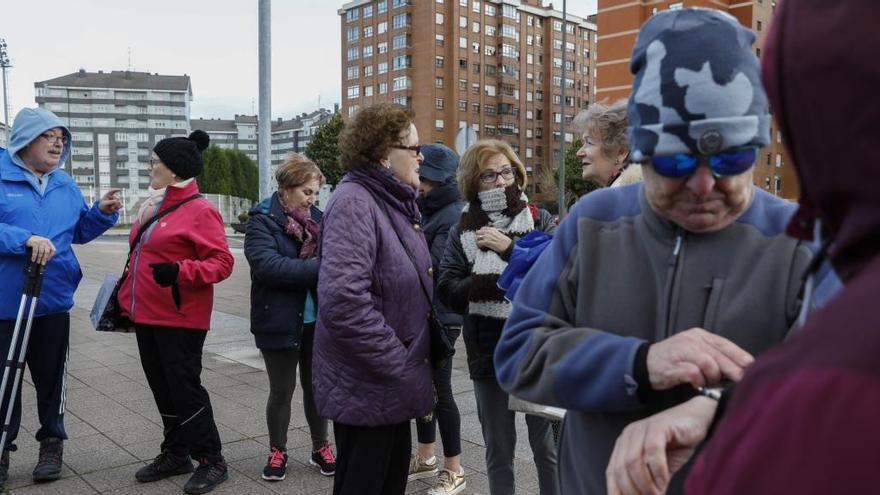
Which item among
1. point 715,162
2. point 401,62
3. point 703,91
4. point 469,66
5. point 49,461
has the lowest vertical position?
point 49,461

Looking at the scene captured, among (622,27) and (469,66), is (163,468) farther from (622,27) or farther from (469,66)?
(469,66)

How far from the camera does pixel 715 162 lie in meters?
1.42

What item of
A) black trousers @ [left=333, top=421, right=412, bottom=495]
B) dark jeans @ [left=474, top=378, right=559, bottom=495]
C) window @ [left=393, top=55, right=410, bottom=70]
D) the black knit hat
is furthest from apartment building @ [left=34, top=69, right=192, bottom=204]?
black trousers @ [left=333, top=421, right=412, bottom=495]

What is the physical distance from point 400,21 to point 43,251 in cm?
8790

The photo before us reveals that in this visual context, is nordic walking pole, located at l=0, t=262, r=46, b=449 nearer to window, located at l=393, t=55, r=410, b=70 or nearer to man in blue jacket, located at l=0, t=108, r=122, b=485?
man in blue jacket, located at l=0, t=108, r=122, b=485

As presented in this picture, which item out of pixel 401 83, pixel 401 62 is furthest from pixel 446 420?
pixel 401 62

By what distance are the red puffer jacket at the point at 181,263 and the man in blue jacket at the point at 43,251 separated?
1.51 ft

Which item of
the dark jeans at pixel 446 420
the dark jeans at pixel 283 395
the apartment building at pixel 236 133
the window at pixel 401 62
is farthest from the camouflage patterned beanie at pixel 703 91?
the apartment building at pixel 236 133

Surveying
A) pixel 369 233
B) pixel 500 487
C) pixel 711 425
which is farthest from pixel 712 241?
pixel 500 487

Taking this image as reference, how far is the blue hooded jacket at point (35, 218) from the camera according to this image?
431 cm

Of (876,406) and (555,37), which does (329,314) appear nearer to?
(876,406)

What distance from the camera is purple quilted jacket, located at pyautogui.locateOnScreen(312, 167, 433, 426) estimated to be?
2.91m

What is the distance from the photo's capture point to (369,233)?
3.00 meters

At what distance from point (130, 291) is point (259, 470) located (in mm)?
1360
